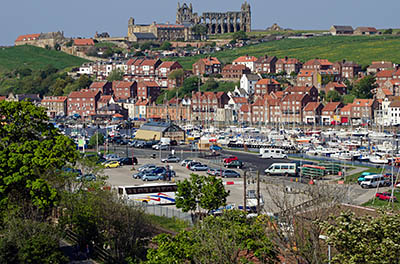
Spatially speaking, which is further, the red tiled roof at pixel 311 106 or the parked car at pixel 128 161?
the red tiled roof at pixel 311 106

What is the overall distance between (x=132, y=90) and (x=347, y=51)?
44.5 m

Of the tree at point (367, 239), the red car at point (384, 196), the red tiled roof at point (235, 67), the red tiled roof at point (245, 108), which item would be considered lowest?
the red car at point (384, 196)

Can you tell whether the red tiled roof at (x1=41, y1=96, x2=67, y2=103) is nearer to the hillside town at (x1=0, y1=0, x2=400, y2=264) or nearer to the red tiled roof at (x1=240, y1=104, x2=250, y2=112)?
the hillside town at (x1=0, y1=0, x2=400, y2=264)

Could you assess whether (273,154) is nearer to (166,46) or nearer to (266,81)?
(266,81)

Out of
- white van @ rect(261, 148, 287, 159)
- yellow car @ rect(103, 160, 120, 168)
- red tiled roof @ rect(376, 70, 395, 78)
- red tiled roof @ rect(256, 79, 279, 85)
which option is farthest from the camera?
red tiled roof @ rect(256, 79, 279, 85)

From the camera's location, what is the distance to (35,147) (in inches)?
1035

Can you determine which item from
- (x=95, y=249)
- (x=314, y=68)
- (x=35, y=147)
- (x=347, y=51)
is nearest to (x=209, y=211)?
(x=95, y=249)

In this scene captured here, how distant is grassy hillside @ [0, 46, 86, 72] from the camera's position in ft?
554

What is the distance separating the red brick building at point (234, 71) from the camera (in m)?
124

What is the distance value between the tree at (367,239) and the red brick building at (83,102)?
10424cm

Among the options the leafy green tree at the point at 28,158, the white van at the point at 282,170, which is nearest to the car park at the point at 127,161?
the white van at the point at 282,170

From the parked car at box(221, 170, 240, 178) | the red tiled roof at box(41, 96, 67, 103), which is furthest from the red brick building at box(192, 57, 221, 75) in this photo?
the parked car at box(221, 170, 240, 178)

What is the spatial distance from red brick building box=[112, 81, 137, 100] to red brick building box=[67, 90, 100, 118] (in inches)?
182

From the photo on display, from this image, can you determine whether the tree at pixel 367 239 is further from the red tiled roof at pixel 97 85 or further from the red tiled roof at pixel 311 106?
the red tiled roof at pixel 97 85
